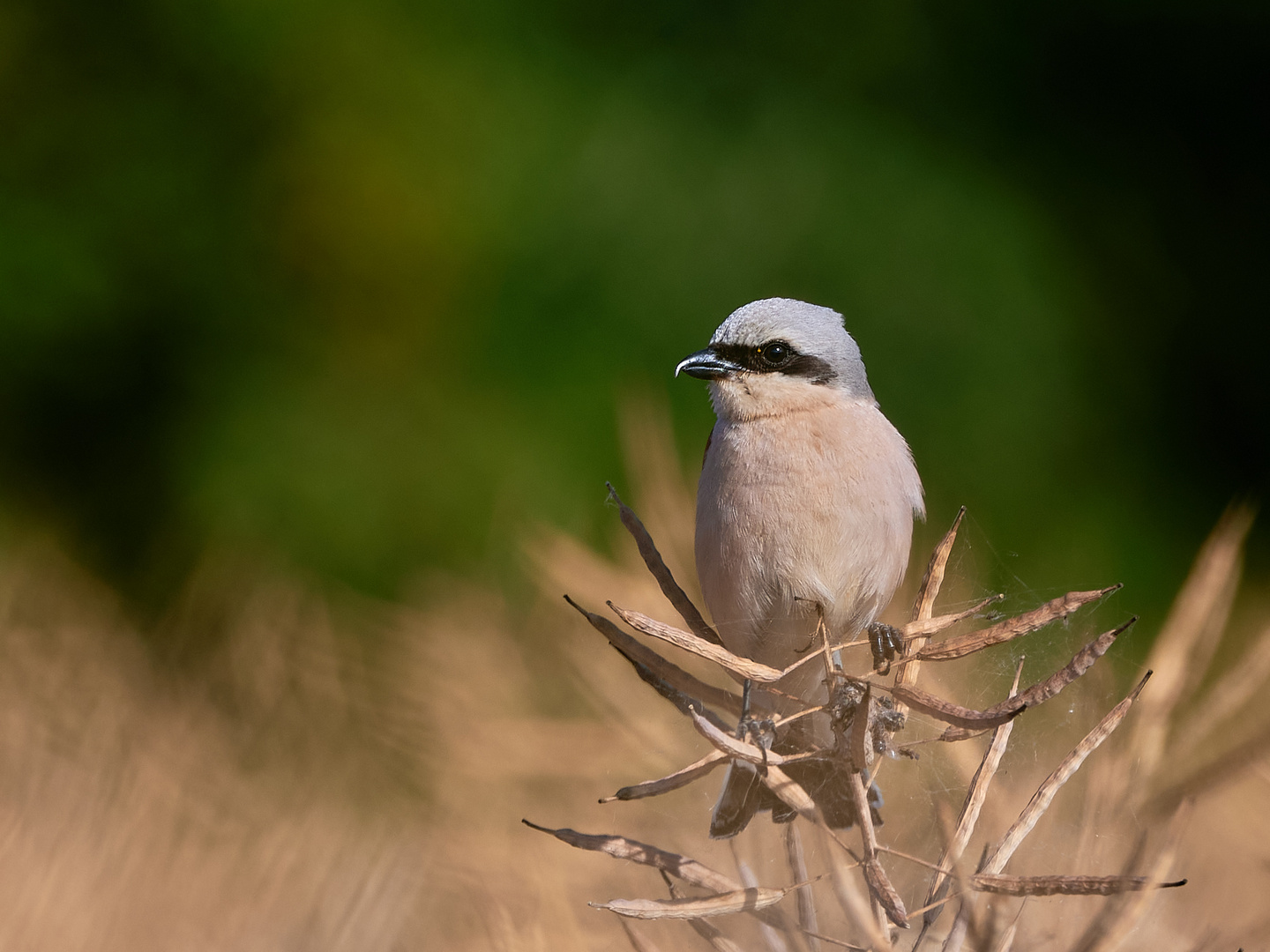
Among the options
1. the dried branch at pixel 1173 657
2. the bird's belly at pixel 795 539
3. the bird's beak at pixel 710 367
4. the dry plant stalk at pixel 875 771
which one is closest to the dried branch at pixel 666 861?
the dry plant stalk at pixel 875 771

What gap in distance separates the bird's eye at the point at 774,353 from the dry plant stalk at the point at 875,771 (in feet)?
1.55

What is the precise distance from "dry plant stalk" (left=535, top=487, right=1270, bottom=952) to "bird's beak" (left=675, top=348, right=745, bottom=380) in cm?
45

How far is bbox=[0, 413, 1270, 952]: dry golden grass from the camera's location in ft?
1.63

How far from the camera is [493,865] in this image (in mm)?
666

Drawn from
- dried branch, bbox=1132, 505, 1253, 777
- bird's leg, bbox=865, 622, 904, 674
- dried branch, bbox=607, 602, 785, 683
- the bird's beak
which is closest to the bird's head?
the bird's beak

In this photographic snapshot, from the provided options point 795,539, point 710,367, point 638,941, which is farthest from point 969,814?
point 710,367

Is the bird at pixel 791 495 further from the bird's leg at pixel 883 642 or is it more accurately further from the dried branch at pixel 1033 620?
the dried branch at pixel 1033 620

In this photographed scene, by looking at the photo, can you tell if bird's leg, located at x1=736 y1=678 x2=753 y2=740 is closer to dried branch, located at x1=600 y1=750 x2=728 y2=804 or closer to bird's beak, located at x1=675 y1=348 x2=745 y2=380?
dried branch, located at x1=600 y1=750 x2=728 y2=804

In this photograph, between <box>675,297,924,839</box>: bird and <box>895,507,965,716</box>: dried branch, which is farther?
<box>675,297,924,839</box>: bird

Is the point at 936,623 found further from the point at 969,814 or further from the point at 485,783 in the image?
the point at 485,783

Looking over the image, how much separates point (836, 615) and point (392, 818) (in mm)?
416

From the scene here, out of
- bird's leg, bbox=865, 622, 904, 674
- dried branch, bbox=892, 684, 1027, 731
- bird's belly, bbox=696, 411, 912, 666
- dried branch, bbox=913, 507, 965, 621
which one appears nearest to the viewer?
dried branch, bbox=892, 684, 1027, 731

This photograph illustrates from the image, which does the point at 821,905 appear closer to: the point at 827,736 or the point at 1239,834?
→ the point at 827,736

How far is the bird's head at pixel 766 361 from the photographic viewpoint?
0.90 meters
